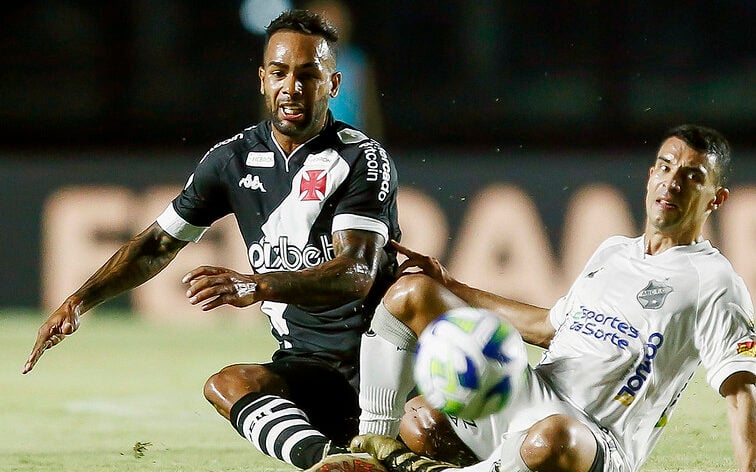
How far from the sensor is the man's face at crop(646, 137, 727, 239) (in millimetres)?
4234

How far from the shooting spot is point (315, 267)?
14.6 ft

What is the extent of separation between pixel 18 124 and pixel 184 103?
1.48 meters

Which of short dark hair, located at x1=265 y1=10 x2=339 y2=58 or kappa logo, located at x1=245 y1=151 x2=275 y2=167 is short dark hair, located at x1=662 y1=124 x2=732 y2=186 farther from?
kappa logo, located at x1=245 y1=151 x2=275 y2=167

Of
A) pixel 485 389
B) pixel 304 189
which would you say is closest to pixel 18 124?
pixel 304 189

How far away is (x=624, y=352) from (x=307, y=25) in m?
1.70

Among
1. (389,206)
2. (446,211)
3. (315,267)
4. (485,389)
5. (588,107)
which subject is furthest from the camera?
(588,107)

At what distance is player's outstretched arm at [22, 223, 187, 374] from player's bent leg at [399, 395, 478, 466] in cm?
122

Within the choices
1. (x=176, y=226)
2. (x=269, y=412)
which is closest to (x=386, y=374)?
(x=269, y=412)

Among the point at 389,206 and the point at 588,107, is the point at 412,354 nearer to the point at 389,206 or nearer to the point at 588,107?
the point at 389,206

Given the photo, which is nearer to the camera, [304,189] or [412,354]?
[412,354]

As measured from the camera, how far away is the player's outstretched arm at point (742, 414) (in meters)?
3.84

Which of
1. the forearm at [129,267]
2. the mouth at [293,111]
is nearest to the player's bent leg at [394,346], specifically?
the mouth at [293,111]

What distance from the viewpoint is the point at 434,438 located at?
445 cm

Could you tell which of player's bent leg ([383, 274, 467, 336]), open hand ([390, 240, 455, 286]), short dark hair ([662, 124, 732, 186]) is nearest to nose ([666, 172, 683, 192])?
short dark hair ([662, 124, 732, 186])
